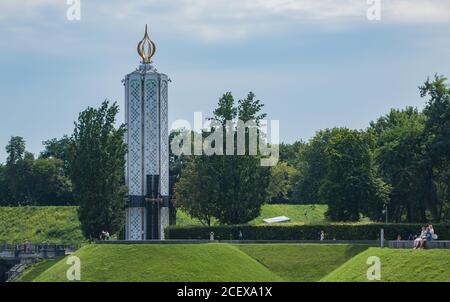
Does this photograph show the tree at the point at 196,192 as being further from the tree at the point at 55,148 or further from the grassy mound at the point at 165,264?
the tree at the point at 55,148

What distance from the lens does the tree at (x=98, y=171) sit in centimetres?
8869

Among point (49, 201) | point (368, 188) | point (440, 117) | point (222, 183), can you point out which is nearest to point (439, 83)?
point (440, 117)

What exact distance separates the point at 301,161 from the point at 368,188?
4009 cm

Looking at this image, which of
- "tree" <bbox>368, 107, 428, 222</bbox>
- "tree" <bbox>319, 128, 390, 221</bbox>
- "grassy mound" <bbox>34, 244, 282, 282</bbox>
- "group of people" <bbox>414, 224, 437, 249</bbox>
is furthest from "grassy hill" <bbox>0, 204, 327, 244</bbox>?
"group of people" <bbox>414, 224, 437, 249</bbox>

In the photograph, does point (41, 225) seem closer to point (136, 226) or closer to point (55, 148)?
point (136, 226)

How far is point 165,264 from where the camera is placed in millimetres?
70062

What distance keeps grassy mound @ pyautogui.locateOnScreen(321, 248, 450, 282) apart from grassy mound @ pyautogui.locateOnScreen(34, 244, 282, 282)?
20.9 ft

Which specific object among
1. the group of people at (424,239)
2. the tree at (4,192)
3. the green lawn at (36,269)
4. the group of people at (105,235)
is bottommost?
the green lawn at (36,269)

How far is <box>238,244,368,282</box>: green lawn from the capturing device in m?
73.2

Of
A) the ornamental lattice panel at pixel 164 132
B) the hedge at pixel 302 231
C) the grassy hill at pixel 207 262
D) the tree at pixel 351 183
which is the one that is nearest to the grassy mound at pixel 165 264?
the grassy hill at pixel 207 262

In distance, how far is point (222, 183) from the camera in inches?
3708

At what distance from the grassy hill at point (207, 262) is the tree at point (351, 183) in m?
17.4

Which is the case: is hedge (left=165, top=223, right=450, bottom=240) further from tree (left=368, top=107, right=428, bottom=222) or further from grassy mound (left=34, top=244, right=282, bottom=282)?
grassy mound (left=34, top=244, right=282, bottom=282)
